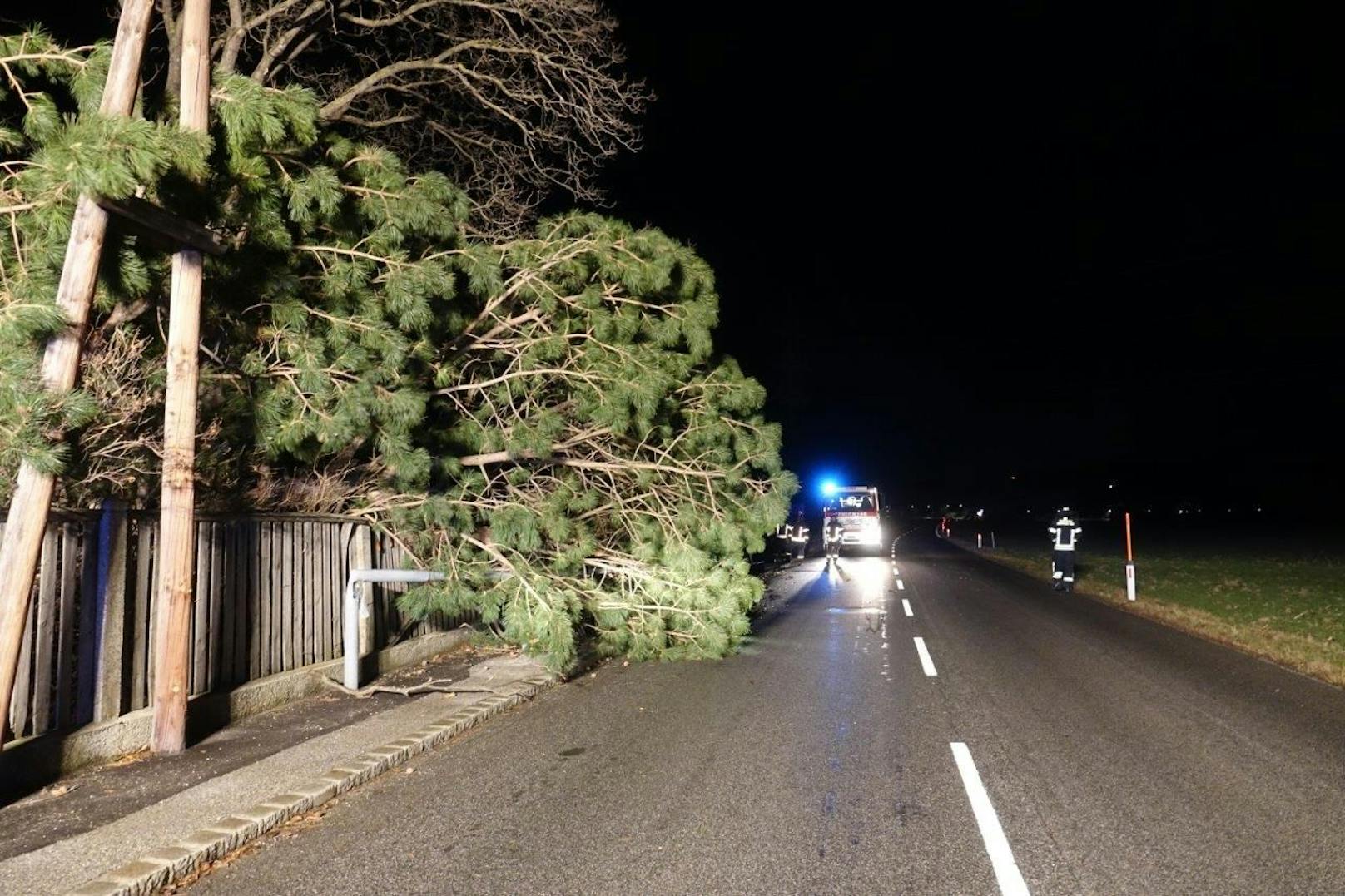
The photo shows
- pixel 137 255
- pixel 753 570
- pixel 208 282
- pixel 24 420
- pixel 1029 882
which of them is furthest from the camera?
pixel 753 570

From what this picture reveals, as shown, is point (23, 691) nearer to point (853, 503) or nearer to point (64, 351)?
point (64, 351)

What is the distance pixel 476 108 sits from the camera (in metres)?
12.1

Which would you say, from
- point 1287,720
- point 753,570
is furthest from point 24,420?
point 753,570

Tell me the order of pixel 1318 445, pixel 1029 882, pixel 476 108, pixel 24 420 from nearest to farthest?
pixel 1029 882, pixel 24 420, pixel 476 108, pixel 1318 445

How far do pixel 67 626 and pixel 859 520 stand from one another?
30791mm

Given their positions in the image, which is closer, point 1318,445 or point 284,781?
point 284,781

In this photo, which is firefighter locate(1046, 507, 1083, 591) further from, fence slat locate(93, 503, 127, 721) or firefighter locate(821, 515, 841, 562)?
fence slat locate(93, 503, 127, 721)

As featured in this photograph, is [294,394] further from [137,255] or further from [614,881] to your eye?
[614,881]

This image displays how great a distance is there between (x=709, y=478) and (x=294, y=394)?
5108 millimetres

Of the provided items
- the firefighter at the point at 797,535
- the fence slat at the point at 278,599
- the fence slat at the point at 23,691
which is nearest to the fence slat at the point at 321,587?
the fence slat at the point at 278,599

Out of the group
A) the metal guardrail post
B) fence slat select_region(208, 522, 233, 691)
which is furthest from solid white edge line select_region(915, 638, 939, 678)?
fence slat select_region(208, 522, 233, 691)

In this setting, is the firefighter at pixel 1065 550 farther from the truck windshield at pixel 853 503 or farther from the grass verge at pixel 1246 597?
the truck windshield at pixel 853 503

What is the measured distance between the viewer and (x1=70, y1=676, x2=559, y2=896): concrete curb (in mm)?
4273

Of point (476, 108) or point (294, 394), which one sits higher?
point (476, 108)
